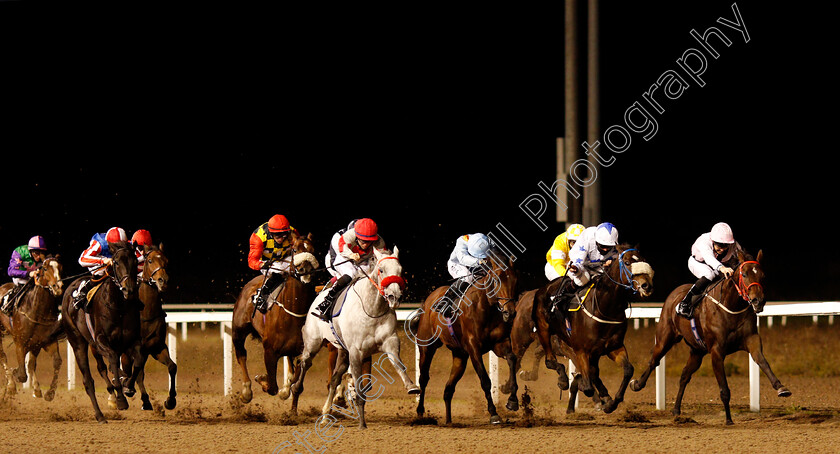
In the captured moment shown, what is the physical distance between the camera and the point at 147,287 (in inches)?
371

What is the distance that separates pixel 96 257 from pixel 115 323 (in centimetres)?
94

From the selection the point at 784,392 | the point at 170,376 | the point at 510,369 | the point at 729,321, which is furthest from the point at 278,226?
the point at 784,392

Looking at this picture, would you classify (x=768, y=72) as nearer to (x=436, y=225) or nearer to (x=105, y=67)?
(x=436, y=225)

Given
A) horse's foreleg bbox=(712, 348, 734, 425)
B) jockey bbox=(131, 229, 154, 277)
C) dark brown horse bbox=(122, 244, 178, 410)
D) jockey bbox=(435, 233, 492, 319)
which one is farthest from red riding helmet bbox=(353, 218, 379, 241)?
horse's foreleg bbox=(712, 348, 734, 425)

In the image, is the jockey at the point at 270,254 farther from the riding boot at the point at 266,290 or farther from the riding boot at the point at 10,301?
the riding boot at the point at 10,301

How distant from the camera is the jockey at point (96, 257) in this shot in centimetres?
890

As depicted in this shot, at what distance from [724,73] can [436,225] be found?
Result: 759 centimetres

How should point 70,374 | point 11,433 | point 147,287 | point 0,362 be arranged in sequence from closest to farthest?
point 11,433
point 147,287
point 0,362
point 70,374

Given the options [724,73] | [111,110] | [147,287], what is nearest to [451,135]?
[724,73]

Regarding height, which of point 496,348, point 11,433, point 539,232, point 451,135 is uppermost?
point 451,135

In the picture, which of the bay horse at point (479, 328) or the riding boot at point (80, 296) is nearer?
the bay horse at point (479, 328)

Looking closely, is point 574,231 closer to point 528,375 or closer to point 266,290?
point 528,375

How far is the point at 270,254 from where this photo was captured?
900cm

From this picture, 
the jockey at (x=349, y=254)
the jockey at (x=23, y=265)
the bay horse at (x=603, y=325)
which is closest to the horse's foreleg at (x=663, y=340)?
the bay horse at (x=603, y=325)
